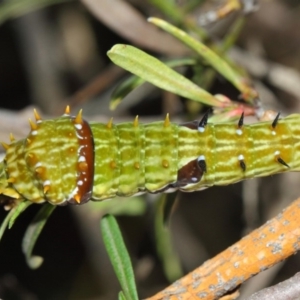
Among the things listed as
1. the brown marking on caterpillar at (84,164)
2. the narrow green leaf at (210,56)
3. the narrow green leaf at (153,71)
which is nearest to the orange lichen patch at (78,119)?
the brown marking on caterpillar at (84,164)

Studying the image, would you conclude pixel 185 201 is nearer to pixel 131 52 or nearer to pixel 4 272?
pixel 4 272

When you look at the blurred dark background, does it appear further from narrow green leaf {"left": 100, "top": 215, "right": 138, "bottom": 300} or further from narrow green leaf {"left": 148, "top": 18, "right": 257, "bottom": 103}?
narrow green leaf {"left": 100, "top": 215, "right": 138, "bottom": 300}

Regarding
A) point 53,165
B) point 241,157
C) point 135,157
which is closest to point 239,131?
point 241,157

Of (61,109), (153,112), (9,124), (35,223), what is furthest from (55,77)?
(35,223)

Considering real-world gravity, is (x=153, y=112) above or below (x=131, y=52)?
above

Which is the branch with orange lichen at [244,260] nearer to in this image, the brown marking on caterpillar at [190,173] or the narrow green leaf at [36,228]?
the brown marking on caterpillar at [190,173]

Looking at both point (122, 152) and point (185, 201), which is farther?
point (185, 201)

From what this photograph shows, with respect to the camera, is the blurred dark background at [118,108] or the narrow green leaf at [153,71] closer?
the narrow green leaf at [153,71]
